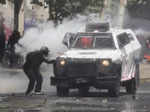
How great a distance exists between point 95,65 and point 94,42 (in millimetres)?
1315

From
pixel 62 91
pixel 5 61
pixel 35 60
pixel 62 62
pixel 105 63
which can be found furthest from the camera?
pixel 5 61

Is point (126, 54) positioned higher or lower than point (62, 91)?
higher

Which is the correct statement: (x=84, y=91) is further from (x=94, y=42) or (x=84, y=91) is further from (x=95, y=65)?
(x=95, y=65)

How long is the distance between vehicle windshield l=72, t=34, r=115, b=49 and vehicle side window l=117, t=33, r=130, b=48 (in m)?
0.34

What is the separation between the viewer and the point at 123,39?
17688 mm

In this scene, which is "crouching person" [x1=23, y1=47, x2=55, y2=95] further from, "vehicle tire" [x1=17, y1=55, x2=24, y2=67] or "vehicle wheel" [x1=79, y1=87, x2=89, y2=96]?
"vehicle tire" [x1=17, y1=55, x2=24, y2=67]

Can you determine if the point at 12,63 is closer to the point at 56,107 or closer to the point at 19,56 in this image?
the point at 19,56

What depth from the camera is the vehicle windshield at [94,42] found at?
16.7 meters

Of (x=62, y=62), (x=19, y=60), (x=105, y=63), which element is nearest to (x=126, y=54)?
(x=105, y=63)

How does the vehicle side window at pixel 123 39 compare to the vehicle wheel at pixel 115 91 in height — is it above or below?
above

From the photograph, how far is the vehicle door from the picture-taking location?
16312 mm

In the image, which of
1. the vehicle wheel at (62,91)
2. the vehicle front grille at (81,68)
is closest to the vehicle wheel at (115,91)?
the vehicle front grille at (81,68)

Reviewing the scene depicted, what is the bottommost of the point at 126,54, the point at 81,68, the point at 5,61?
the point at 5,61

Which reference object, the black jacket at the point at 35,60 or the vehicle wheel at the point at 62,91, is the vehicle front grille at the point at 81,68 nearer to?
the vehicle wheel at the point at 62,91
